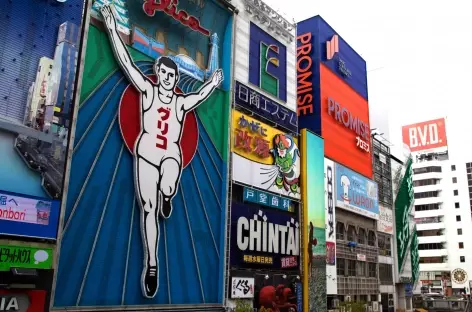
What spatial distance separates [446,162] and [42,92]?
9656 centimetres

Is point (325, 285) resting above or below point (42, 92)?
below

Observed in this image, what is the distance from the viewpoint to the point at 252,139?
28.5 meters

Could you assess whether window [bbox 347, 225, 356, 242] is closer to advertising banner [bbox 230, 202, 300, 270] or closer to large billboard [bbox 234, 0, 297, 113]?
advertising banner [bbox 230, 202, 300, 270]

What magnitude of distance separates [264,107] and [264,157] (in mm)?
3307

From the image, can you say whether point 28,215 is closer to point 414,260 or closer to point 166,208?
point 166,208

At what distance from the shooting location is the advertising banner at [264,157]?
2727 centimetres

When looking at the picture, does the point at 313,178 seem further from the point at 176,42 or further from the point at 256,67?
the point at 176,42

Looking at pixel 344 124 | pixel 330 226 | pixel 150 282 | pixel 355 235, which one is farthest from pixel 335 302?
pixel 150 282

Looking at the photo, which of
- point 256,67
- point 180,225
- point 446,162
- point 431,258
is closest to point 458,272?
point 431,258

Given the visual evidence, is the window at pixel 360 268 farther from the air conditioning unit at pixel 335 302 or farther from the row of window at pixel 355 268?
the air conditioning unit at pixel 335 302

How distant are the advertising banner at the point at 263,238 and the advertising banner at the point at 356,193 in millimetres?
8020

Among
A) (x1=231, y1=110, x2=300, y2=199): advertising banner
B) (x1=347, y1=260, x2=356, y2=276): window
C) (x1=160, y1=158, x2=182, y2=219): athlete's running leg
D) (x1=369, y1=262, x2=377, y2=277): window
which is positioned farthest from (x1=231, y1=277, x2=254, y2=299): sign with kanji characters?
(x1=369, y1=262, x2=377, y2=277): window

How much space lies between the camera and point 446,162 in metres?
99.2

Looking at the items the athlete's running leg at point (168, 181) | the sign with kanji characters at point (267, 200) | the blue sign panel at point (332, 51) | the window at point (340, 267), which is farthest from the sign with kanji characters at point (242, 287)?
the blue sign panel at point (332, 51)
